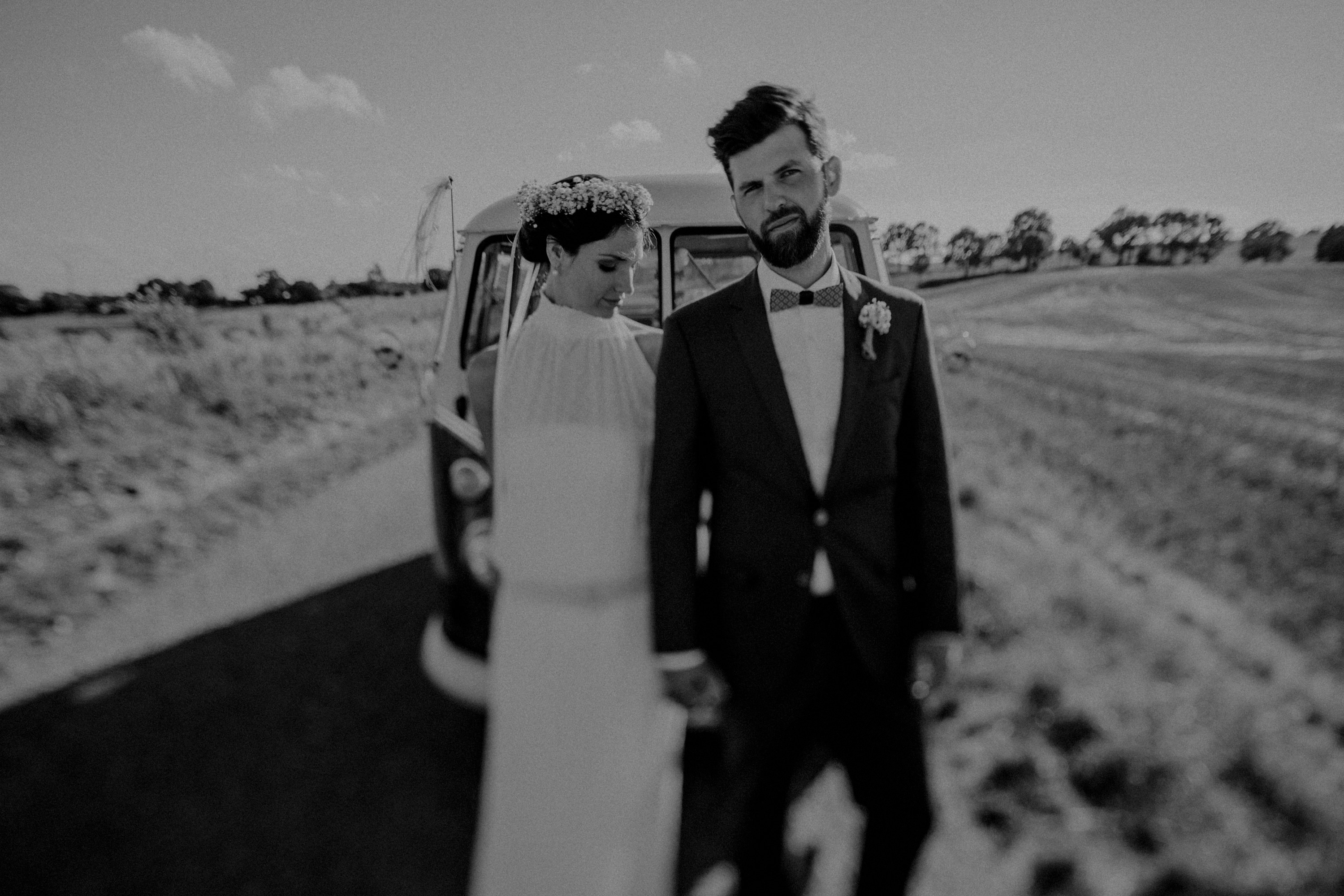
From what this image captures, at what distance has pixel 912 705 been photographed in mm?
1704

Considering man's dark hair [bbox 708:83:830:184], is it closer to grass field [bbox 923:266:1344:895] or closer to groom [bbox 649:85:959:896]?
groom [bbox 649:85:959:896]

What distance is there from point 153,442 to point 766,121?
8105 millimetres

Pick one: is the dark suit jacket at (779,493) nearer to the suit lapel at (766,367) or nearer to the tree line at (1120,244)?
the suit lapel at (766,367)

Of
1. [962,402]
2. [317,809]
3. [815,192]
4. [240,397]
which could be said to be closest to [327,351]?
[240,397]

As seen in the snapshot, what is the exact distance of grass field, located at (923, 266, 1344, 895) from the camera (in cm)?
222

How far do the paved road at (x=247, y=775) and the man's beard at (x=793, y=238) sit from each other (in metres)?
2.23

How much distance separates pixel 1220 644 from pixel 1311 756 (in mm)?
997

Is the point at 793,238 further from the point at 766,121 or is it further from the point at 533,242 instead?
the point at 533,242

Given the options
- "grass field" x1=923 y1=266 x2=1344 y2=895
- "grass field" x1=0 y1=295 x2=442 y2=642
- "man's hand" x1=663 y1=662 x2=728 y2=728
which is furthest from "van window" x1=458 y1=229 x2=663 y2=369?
"man's hand" x1=663 y1=662 x2=728 y2=728

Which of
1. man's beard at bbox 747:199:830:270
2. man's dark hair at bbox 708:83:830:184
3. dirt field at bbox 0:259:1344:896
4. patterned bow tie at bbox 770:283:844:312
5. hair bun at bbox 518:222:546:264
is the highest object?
man's dark hair at bbox 708:83:830:184

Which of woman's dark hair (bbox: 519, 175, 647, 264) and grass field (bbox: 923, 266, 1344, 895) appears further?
grass field (bbox: 923, 266, 1344, 895)

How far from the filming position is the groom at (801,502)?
1.63m

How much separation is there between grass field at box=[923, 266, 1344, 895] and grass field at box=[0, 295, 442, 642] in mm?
3306

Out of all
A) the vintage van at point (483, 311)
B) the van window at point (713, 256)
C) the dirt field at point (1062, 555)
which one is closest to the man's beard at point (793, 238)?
the vintage van at point (483, 311)
